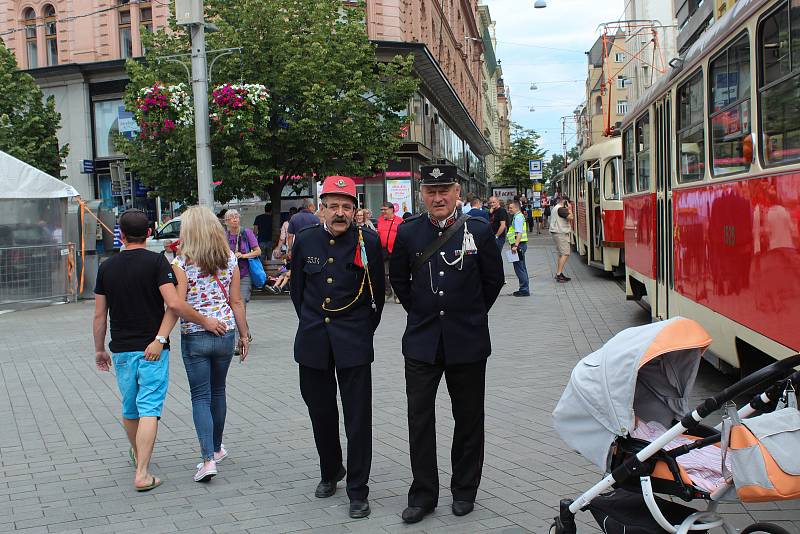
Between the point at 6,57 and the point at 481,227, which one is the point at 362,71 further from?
the point at 481,227

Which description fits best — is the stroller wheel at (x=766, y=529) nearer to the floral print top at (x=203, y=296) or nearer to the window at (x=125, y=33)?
the floral print top at (x=203, y=296)

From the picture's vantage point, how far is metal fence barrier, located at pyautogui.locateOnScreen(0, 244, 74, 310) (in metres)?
16.7

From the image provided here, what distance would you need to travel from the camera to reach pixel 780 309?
17.3ft

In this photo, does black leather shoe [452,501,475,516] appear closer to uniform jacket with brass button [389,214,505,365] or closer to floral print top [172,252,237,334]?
uniform jacket with brass button [389,214,505,365]

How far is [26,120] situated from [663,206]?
26132mm

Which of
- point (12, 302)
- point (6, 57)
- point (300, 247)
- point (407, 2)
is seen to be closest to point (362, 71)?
point (12, 302)

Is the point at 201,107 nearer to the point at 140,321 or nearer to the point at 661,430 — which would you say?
the point at 140,321

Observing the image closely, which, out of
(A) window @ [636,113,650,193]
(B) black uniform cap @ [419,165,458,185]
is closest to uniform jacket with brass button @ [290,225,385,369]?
(B) black uniform cap @ [419,165,458,185]

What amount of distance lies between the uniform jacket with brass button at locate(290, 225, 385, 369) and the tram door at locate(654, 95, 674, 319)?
15.9 ft

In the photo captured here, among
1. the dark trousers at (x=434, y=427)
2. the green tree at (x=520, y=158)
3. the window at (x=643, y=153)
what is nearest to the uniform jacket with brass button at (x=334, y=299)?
the dark trousers at (x=434, y=427)

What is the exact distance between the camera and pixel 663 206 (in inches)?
370

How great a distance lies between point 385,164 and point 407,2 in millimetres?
13421

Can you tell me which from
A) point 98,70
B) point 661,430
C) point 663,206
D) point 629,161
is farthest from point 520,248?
point 98,70

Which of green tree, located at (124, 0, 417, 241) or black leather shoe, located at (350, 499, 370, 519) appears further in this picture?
green tree, located at (124, 0, 417, 241)
